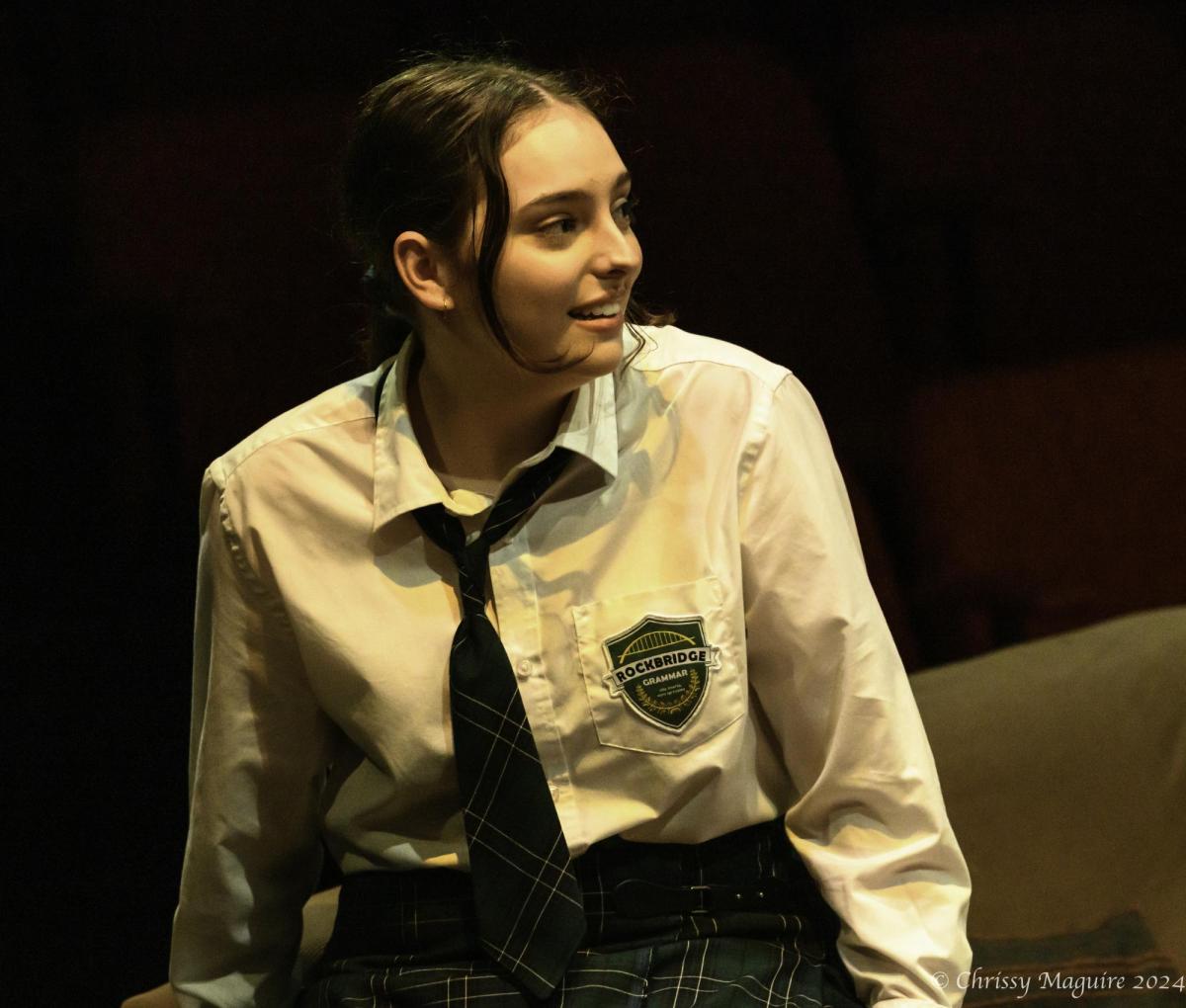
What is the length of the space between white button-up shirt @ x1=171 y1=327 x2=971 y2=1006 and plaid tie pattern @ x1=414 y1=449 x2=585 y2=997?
3 centimetres

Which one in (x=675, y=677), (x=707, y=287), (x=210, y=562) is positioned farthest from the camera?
(x=707, y=287)

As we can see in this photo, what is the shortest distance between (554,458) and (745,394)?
0.16 metres

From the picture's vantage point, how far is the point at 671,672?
3.76 feet

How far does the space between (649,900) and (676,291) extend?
97cm

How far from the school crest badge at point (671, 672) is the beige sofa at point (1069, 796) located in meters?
0.43

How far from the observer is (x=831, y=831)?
1.16m

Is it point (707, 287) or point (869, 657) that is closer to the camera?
point (869, 657)

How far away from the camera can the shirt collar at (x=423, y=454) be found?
1165 millimetres

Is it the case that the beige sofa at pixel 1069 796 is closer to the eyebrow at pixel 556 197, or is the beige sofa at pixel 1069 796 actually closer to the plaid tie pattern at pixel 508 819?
the plaid tie pattern at pixel 508 819

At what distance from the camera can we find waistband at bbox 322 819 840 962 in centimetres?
118

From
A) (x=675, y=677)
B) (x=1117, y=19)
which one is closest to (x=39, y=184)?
(x=675, y=677)

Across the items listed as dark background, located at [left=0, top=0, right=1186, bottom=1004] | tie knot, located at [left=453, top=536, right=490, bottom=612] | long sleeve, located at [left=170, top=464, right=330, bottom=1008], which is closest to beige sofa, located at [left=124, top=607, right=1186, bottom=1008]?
long sleeve, located at [left=170, top=464, right=330, bottom=1008]

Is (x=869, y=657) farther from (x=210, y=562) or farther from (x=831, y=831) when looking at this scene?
(x=210, y=562)

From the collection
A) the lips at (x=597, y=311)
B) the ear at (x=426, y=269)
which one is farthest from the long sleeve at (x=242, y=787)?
A: the lips at (x=597, y=311)
